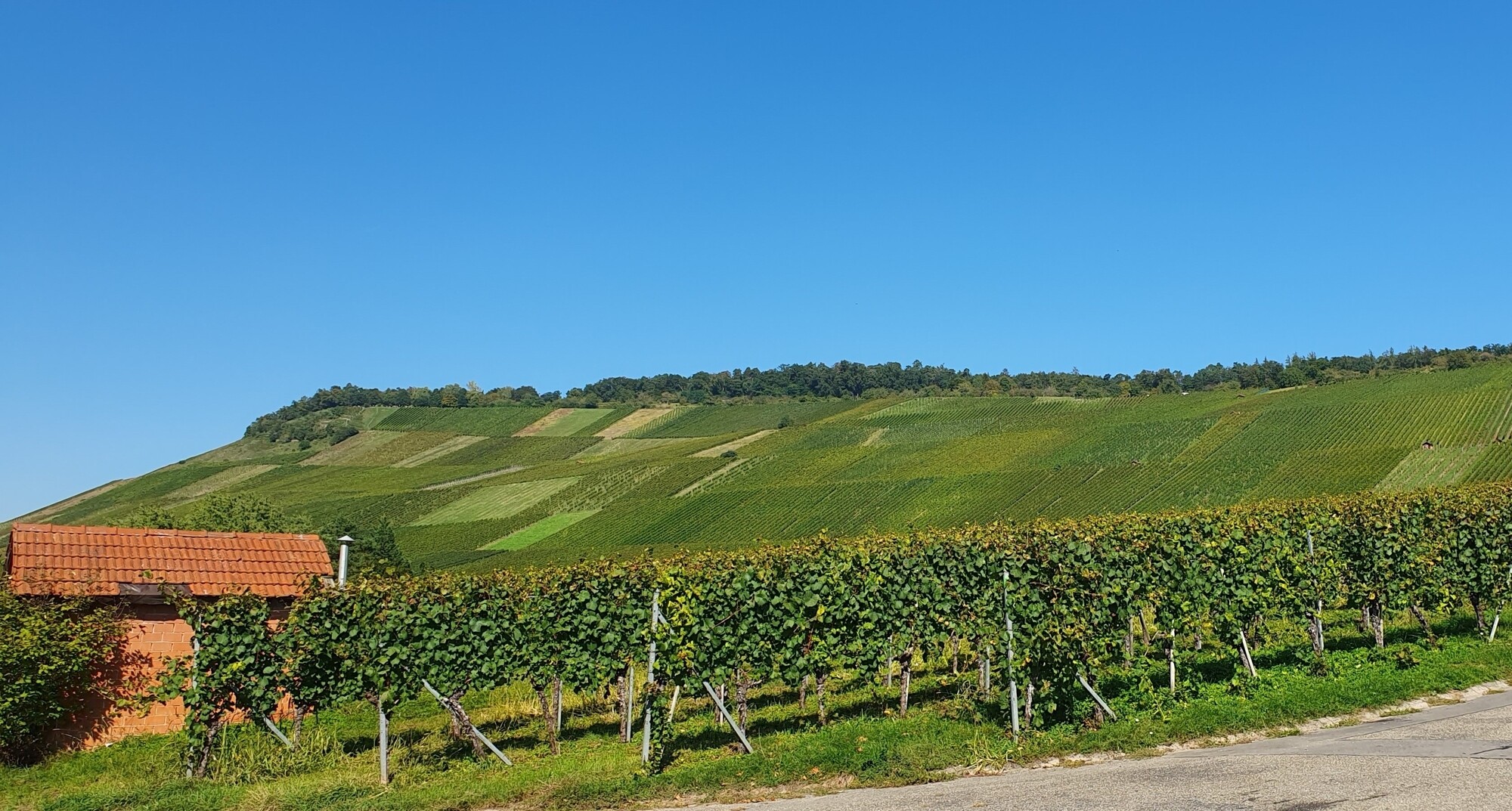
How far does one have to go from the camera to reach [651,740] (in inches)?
474

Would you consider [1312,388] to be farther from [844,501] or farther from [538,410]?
[538,410]

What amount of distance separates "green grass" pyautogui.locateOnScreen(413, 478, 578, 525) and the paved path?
7054cm

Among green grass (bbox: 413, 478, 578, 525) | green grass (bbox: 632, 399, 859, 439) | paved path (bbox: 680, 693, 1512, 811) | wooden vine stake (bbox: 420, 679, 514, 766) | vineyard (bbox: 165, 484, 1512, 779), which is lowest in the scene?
paved path (bbox: 680, 693, 1512, 811)

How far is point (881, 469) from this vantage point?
7581 centimetres

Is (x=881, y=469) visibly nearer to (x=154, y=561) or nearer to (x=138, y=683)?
(x=154, y=561)

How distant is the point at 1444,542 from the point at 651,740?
44.5 ft

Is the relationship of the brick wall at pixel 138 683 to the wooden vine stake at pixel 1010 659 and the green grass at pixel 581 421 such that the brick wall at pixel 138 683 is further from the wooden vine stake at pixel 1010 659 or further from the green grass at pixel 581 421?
the green grass at pixel 581 421

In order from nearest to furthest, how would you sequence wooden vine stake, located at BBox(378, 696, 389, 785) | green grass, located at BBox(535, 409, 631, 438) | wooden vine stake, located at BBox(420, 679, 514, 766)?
wooden vine stake, located at BBox(378, 696, 389, 785)
wooden vine stake, located at BBox(420, 679, 514, 766)
green grass, located at BBox(535, 409, 631, 438)

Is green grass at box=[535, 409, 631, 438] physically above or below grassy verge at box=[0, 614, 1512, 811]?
above

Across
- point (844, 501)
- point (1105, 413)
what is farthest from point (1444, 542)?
point (1105, 413)

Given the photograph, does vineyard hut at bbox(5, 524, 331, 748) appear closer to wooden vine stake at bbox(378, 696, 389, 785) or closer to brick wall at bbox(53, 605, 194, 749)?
brick wall at bbox(53, 605, 194, 749)

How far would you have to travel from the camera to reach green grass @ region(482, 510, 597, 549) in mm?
68625

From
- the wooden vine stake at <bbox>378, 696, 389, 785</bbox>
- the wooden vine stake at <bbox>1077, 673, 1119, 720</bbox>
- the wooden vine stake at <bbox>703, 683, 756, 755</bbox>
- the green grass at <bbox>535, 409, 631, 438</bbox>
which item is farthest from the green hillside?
the wooden vine stake at <bbox>378, 696, 389, 785</bbox>

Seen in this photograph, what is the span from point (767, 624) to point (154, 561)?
426 inches
